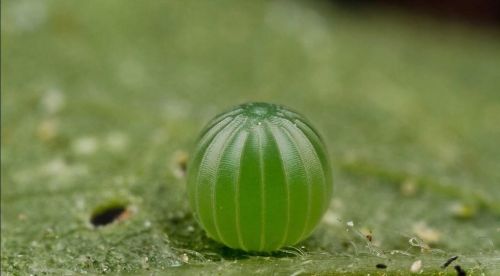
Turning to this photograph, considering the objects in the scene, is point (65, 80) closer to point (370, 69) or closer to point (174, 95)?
point (174, 95)

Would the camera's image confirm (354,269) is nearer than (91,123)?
Yes

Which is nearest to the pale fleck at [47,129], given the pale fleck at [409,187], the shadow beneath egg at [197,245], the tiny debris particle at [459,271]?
the shadow beneath egg at [197,245]

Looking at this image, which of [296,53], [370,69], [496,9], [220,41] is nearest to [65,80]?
[220,41]

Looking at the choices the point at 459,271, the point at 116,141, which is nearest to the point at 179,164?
the point at 116,141

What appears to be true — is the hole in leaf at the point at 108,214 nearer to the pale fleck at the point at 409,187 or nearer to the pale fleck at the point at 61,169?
the pale fleck at the point at 61,169

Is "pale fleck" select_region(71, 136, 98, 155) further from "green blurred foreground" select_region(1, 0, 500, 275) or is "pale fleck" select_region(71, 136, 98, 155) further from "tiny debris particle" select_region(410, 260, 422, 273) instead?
"tiny debris particle" select_region(410, 260, 422, 273)

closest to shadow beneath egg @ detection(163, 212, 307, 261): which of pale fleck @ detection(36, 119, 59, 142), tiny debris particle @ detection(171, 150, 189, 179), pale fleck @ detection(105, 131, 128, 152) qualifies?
tiny debris particle @ detection(171, 150, 189, 179)

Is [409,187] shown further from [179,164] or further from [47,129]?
[47,129]
